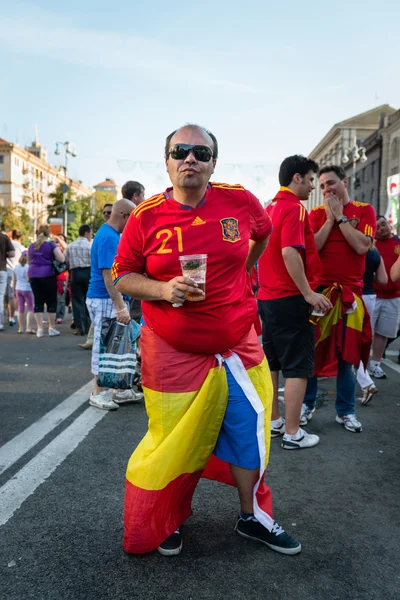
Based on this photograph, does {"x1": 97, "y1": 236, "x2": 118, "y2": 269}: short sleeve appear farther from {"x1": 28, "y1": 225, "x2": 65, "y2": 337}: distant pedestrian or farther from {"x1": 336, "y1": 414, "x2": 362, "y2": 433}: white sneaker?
{"x1": 28, "y1": 225, "x2": 65, "y2": 337}: distant pedestrian

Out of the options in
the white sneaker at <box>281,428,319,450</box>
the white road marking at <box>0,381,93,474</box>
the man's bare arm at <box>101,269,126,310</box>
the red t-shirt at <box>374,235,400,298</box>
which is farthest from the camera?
the red t-shirt at <box>374,235,400,298</box>

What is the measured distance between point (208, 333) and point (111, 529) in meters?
1.15

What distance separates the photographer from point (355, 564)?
269 centimetres

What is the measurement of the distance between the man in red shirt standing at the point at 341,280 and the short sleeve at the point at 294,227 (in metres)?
0.62

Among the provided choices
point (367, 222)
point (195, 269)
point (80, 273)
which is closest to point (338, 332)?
point (367, 222)

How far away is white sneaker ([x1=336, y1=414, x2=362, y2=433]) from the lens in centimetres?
486

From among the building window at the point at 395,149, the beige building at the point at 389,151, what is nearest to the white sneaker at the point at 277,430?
the beige building at the point at 389,151

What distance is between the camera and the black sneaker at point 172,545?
274cm

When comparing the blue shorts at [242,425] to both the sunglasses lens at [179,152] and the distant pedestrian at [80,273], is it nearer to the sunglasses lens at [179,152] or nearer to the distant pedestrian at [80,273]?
the sunglasses lens at [179,152]

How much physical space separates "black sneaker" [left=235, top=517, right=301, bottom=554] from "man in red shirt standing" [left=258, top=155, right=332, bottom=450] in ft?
4.97

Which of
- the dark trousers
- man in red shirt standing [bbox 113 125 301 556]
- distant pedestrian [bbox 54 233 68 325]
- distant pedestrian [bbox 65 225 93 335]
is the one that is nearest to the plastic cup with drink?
man in red shirt standing [bbox 113 125 301 556]

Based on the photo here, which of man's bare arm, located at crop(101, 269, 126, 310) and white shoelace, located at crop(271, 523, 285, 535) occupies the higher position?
A: man's bare arm, located at crop(101, 269, 126, 310)

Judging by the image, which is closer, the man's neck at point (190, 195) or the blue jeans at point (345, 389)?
the man's neck at point (190, 195)

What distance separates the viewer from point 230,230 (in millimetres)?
2740
